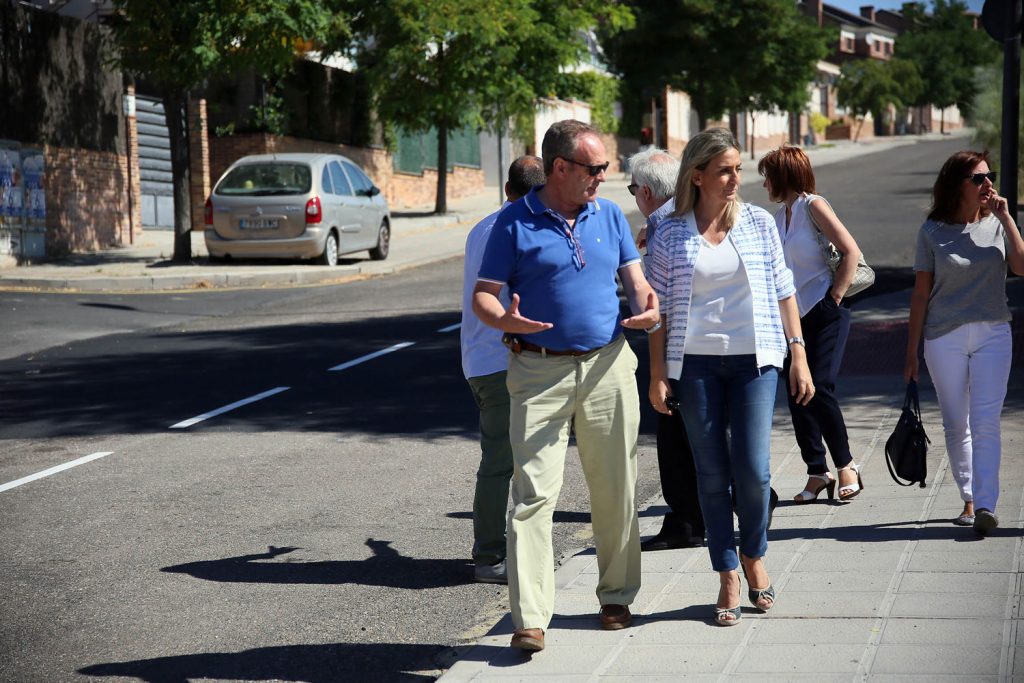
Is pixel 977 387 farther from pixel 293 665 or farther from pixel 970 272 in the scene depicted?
pixel 293 665

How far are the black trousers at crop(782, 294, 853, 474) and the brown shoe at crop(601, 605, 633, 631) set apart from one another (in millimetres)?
2279

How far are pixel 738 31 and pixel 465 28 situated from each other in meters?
25.3

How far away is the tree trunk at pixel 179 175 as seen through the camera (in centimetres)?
2233

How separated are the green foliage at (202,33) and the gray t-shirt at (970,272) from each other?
16580 mm

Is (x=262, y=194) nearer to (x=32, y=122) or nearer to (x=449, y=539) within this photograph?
(x=32, y=122)

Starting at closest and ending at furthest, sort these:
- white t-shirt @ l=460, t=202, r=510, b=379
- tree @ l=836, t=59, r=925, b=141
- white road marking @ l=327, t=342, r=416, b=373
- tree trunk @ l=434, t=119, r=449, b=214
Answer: white t-shirt @ l=460, t=202, r=510, b=379 → white road marking @ l=327, t=342, r=416, b=373 → tree trunk @ l=434, t=119, r=449, b=214 → tree @ l=836, t=59, r=925, b=141

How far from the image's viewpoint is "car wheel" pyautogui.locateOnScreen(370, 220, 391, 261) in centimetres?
2362

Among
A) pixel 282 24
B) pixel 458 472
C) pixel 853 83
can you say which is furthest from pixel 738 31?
pixel 458 472

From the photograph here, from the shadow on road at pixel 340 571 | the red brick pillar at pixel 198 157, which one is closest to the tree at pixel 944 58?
the red brick pillar at pixel 198 157

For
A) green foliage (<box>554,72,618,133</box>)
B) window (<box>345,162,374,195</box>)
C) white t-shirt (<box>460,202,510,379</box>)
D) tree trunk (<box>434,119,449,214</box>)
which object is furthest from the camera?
tree trunk (<box>434,119,449,214</box>)

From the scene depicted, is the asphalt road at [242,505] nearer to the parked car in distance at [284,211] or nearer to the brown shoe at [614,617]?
the brown shoe at [614,617]

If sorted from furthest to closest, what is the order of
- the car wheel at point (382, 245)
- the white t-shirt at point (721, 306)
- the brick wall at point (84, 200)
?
the car wheel at point (382, 245) → the brick wall at point (84, 200) → the white t-shirt at point (721, 306)

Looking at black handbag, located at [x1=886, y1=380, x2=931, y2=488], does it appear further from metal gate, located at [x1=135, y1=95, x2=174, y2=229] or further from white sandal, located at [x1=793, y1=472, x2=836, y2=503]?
metal gate, located at [x1=135, y1=95, x2=174, y2=229]

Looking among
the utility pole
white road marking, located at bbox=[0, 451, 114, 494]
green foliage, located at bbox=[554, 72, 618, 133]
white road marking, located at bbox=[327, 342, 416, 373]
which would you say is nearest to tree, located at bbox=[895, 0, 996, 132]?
green foliage, located at bbox=[554, 72, 618, 133]
